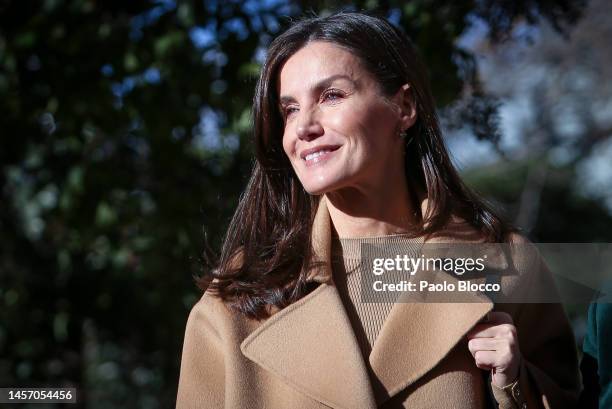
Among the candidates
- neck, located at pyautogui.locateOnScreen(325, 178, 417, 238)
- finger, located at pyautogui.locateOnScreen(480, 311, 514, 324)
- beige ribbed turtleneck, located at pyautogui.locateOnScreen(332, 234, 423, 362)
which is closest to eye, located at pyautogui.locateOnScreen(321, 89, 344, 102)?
neck, located at pyautogui.locateOnScreen(325, 178, 417, 238)

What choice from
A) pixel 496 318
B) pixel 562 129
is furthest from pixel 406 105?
pixel 562 129

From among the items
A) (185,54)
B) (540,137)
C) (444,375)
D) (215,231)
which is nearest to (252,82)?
(185,54)

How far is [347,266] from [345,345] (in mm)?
223

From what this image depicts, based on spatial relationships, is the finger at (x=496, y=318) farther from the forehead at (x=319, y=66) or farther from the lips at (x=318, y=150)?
the forehead at (x=319, y=66)

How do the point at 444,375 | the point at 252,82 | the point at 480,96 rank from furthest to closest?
the point at 252,82 → the point at 480,96 → the point at 444,375

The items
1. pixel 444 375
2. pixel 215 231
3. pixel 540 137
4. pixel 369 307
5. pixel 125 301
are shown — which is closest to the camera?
pixel 444 375

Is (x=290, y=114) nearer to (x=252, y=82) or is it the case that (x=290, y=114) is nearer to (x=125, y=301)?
(x=252, y=82)

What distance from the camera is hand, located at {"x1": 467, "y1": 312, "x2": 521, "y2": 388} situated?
1.54m

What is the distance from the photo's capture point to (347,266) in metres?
1.78

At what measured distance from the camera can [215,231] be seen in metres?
2.85

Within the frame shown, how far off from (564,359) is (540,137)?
3.61m

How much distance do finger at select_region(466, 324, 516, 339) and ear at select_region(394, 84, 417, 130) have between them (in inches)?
19.6

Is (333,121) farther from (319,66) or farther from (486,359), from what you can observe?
(486,359)

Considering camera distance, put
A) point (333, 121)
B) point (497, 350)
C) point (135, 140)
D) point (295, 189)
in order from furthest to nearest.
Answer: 1. point (135, 140)
2. point (295, 189)
3. point (333, 121)
4. point (497, 350)
